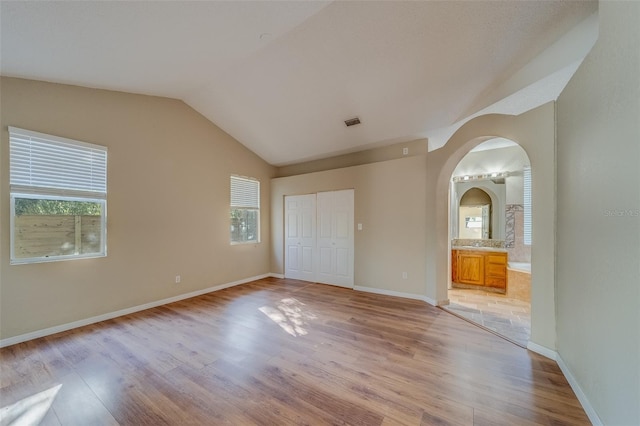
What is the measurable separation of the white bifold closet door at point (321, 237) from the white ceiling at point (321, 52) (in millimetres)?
1892

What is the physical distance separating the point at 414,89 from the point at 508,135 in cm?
132

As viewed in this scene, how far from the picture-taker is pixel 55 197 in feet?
10.1

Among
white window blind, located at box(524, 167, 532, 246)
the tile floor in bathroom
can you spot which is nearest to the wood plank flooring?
the tile floor in bathroom

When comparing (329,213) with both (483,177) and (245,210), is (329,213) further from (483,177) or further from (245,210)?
(483,177)

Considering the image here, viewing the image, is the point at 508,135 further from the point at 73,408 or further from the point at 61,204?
the point at 61,204

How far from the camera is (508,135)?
2.82m

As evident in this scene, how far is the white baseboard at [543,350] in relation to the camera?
2.42 metres

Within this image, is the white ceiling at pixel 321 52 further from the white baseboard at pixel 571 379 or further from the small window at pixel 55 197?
the white baseboard at pixel 571 379

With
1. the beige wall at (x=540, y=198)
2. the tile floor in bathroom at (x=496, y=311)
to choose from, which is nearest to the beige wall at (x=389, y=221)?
the tile floor in bathroom at (x=496, y=311)

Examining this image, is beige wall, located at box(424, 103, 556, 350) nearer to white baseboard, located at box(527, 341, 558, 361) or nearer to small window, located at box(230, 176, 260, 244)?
white baseboard, located at box(527, 341, 558, 361)

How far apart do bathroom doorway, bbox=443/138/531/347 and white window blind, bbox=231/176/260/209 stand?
4.36 meters

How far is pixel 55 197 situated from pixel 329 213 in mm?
4278

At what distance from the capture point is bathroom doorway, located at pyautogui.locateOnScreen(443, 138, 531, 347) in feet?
15.0

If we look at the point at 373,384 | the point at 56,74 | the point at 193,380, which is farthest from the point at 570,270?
the point at 56,74
